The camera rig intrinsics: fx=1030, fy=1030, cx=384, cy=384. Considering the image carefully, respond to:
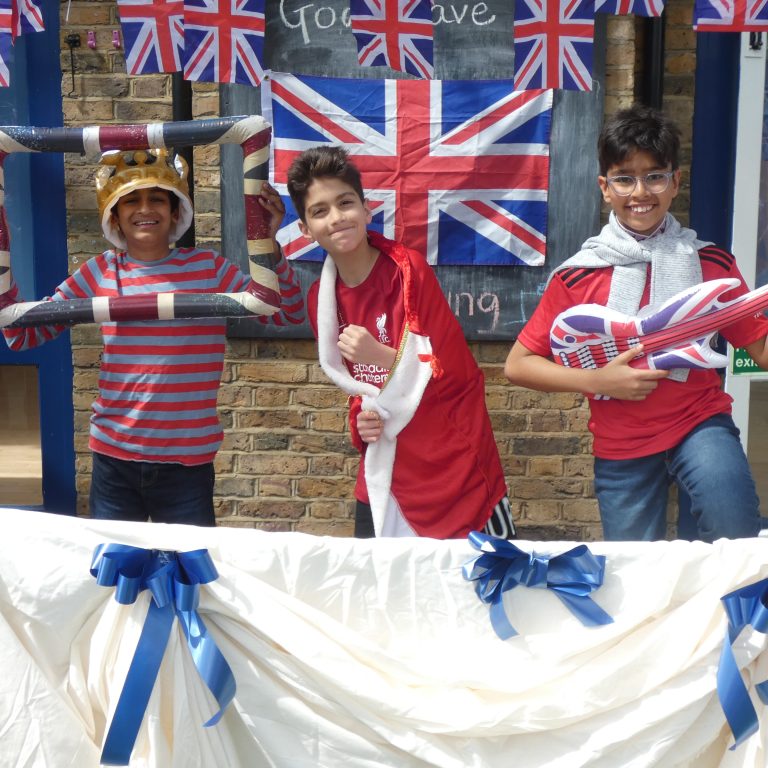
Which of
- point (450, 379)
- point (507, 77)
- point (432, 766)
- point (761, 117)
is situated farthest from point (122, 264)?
point (761, 117)

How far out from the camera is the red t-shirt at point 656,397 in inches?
110

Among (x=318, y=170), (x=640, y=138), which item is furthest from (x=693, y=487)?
(x=318, y=170)

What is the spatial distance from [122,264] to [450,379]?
1074mm

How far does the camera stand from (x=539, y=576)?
2.04 m

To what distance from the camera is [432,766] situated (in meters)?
1.98

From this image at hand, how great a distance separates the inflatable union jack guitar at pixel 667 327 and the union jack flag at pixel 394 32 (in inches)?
42.4

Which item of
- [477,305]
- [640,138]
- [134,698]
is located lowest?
[134,698]

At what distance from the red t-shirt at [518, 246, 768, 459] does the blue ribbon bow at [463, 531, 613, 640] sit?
85cm

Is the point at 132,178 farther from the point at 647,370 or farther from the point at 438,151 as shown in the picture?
the point at 647,370

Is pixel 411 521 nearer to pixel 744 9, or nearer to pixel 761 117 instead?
pixel 744 9

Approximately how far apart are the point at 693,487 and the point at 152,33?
2123mm

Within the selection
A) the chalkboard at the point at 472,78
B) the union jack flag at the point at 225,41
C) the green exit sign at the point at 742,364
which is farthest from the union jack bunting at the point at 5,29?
the green exit sign at the point at 742,364

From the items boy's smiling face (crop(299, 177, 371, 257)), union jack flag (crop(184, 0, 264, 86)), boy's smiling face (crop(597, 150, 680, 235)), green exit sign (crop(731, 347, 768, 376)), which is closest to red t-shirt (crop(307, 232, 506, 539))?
boy's smiling face (crop(299, 177, 371, 257))

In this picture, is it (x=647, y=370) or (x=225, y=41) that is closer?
(x=647, y=370)
